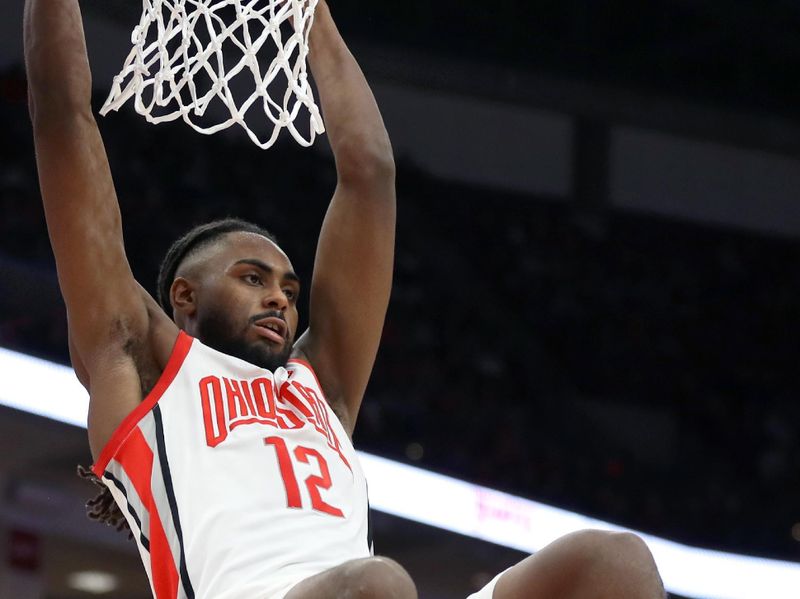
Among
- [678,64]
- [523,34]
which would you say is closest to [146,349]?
[523,34]

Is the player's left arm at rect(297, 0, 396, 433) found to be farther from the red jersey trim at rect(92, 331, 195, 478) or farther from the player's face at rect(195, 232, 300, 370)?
the red jersey trim at rect(92, 331, 195, 478)

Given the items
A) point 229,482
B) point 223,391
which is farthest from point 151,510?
point 223,391

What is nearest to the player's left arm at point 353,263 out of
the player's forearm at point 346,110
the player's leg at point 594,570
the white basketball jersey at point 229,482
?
the player's forearm at point 346,110

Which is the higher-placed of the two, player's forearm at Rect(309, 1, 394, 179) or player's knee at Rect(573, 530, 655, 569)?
player's forearm at Rect(309, 1, 394, 179)

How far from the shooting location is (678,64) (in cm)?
1250

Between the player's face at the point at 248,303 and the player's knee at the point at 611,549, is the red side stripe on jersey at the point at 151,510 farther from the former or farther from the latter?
the player's knee at the point at 611,549

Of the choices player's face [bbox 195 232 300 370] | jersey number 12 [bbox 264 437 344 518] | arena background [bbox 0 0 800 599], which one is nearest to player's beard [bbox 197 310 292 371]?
player's face [bbox 195 232 300 370]

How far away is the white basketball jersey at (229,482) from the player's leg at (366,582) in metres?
0.25

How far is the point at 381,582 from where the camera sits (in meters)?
1.99

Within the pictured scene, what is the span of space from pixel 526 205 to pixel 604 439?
2.80 m

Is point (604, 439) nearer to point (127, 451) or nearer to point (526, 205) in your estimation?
point (526, 205)

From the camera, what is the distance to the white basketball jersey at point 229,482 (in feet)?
7.79

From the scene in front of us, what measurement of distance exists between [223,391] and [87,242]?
0.40 meters

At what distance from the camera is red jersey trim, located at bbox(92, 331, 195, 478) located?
2531 millimetres
